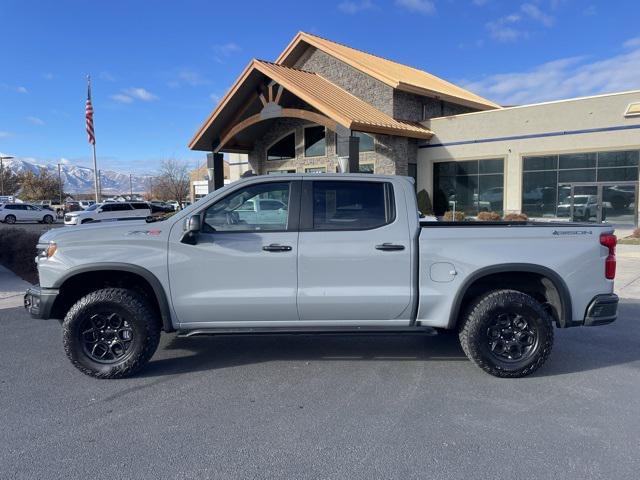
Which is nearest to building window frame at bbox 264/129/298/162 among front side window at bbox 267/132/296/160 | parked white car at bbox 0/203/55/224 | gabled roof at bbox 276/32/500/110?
front side window at bbox 267/132/296/160

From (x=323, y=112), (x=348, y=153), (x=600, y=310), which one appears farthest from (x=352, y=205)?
(x=323, y=112)

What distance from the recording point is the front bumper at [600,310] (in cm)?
447

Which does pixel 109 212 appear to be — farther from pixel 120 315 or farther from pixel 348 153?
pixel 120 315

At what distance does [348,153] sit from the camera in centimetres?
1823

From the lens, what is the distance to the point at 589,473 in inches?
118

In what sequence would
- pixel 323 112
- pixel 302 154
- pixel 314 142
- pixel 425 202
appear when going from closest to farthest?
pixel 323 112 → pixel 425 202 → pixel 314 142 → pixel 302 154

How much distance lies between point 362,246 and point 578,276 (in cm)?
200

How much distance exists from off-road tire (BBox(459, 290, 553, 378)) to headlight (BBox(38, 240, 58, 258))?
3858mm

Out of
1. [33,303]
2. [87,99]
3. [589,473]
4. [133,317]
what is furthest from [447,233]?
[87,99]

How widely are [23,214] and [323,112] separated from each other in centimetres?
2612

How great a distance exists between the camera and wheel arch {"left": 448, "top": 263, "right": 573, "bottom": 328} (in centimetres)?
441

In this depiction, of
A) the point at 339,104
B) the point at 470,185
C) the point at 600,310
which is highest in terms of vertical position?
the point at 339,104

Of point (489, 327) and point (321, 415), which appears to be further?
point (489, 327)

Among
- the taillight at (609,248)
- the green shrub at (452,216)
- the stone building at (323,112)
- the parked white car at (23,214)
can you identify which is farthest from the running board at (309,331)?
the parked white car at (23,214)
